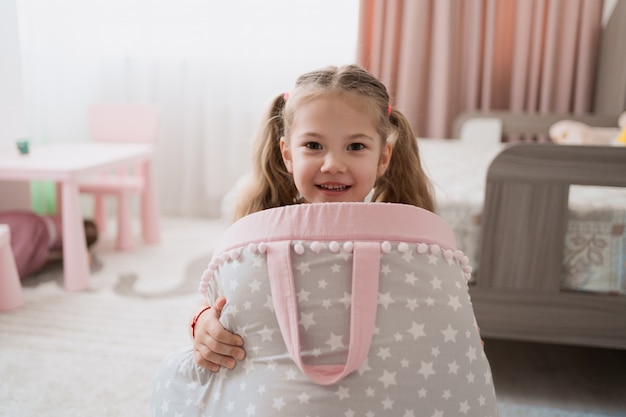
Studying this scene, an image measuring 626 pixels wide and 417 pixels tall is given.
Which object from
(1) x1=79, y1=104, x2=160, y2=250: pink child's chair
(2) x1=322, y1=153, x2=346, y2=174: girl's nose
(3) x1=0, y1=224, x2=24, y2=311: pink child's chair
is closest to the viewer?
(2) x1=322, y1=153, x2=346, y2=174: girl's nose

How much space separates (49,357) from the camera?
1.49 meters

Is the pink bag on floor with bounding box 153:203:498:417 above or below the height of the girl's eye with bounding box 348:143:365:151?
below

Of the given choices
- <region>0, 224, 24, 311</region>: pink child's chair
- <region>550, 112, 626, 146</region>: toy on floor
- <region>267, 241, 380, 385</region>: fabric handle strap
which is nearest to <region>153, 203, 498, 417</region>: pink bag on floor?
<region>267, 241, 380, 385</region>: fabric handle strap

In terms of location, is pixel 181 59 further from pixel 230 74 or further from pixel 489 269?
pixel 489 269

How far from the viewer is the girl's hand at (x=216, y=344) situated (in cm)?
73

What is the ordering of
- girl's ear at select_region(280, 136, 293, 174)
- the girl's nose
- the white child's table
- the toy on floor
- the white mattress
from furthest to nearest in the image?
the toy on floor → the white child's table → the white mattress → girl's ear at select_region(280, 136, 293, 174) → the girl's nose

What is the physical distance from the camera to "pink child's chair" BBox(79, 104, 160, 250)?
251cm

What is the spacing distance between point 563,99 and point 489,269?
74.8 inches

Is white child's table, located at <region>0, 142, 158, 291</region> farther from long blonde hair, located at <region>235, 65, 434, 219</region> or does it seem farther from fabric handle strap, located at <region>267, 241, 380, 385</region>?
fabric handle strap, located at <region>267, 241, 380, 385</region>

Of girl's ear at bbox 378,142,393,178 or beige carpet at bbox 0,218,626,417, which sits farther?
beige carpet at bbox 0,218,626,417

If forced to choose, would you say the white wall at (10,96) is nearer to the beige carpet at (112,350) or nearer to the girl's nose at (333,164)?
the beige carpet at (112,350)

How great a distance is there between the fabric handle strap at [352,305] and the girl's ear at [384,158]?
0.33 m

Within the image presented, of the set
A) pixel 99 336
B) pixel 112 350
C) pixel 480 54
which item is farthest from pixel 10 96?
pixel 480 54

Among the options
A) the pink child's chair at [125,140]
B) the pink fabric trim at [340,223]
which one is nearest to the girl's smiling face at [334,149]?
the pink fabric trim at [340,223]
